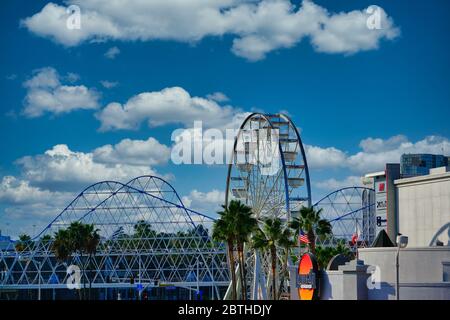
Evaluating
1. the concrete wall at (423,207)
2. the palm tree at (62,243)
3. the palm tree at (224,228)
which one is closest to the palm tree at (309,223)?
the palm tree at (224,228)

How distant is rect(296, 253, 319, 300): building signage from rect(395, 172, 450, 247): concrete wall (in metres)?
10.7

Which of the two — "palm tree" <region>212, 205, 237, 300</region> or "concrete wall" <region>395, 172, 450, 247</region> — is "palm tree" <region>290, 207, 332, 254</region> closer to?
"palm tree" <region>212, 205, 237, 300</region>

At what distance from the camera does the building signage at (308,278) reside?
54.0 m

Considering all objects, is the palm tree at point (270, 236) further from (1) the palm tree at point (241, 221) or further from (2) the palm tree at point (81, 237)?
(2) the palm tree at point (81, 237)

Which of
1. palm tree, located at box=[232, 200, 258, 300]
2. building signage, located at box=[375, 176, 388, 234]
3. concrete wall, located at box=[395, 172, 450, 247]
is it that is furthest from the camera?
building signage, located at box=[375, 176, 388, 234]

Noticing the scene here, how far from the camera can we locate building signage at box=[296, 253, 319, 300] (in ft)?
177

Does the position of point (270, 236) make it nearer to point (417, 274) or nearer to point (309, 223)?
point (309, 223)

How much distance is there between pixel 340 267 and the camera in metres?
52.7

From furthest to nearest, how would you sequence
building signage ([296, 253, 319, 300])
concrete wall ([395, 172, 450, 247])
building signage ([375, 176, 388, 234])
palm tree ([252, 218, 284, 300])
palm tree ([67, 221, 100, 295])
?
building signage ([375, 176, 388, 234])
palm tree ([67, 221, 100, 295])
palm tree ([252, 218, 284, 300])
concrete wall ([395, 172, 450, 247])
building signage ([296, 253, 319, 300])

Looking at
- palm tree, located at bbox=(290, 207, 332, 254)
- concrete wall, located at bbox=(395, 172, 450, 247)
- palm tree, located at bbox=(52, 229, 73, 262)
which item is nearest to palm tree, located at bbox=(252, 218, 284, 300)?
palm tree, located at bbox=(290, 207, 332, 254)

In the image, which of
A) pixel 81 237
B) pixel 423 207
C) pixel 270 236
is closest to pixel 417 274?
pixel 423 207

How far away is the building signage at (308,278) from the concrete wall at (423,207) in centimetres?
1069
